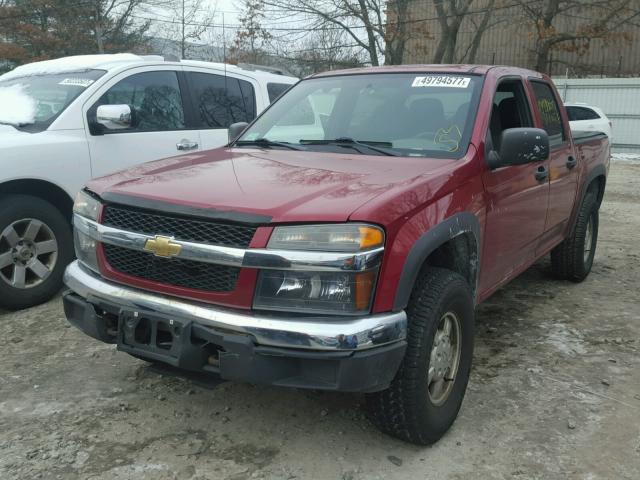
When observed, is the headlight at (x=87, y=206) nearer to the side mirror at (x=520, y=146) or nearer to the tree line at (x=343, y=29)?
the side mirror at (x=520, y=146)

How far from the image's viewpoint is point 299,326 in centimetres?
242

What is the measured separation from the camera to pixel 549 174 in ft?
14.3

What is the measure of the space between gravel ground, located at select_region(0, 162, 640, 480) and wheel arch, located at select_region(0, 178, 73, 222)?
95 centimetres

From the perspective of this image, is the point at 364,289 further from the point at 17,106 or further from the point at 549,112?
the point at 17,106

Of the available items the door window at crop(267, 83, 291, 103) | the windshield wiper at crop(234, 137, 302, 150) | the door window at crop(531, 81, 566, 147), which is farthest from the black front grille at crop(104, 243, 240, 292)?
the door window at crop(267, 83, 291, 103)

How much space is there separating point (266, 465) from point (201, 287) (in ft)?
2.85

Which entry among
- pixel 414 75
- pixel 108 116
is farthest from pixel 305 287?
pixel 108 116

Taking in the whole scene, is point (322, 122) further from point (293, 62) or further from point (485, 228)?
point (293, 62)

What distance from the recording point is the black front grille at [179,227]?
100.0 inches

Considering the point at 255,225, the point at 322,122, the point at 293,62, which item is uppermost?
the point at 293,62

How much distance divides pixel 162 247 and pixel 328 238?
2.43 ft

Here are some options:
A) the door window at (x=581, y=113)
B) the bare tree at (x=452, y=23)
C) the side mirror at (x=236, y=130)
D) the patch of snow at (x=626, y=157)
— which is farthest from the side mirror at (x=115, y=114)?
the bare tree at (x=452, y=23)

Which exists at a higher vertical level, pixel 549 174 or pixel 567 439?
pixel 549 174

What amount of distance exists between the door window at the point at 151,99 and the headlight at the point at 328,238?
3.26 m
